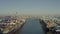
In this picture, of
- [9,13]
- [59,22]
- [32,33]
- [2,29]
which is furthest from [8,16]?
[59,22]

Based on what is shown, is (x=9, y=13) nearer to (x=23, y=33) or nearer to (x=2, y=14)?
(x=2, y=14)

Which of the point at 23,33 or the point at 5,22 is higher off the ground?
the point at 5,22

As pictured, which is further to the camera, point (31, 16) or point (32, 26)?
point (32, 26)

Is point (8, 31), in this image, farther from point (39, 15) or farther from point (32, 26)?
point (32, 26)

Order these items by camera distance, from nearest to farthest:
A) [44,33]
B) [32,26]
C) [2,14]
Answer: [2,14], [44,33], [32,26]

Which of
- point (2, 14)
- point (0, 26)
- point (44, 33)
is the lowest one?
point (44, 33)

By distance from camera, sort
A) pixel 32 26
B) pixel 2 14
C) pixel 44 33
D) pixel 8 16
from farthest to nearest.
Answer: pixel 32 26 → pixel 44 33 → pixel 8 16 → pixel 2 14

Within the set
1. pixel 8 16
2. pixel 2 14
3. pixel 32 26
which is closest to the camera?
pixel 2 14

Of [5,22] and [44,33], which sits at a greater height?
[5,22]

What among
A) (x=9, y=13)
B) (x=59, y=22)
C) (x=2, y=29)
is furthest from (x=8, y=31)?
(x=59, y=22)
